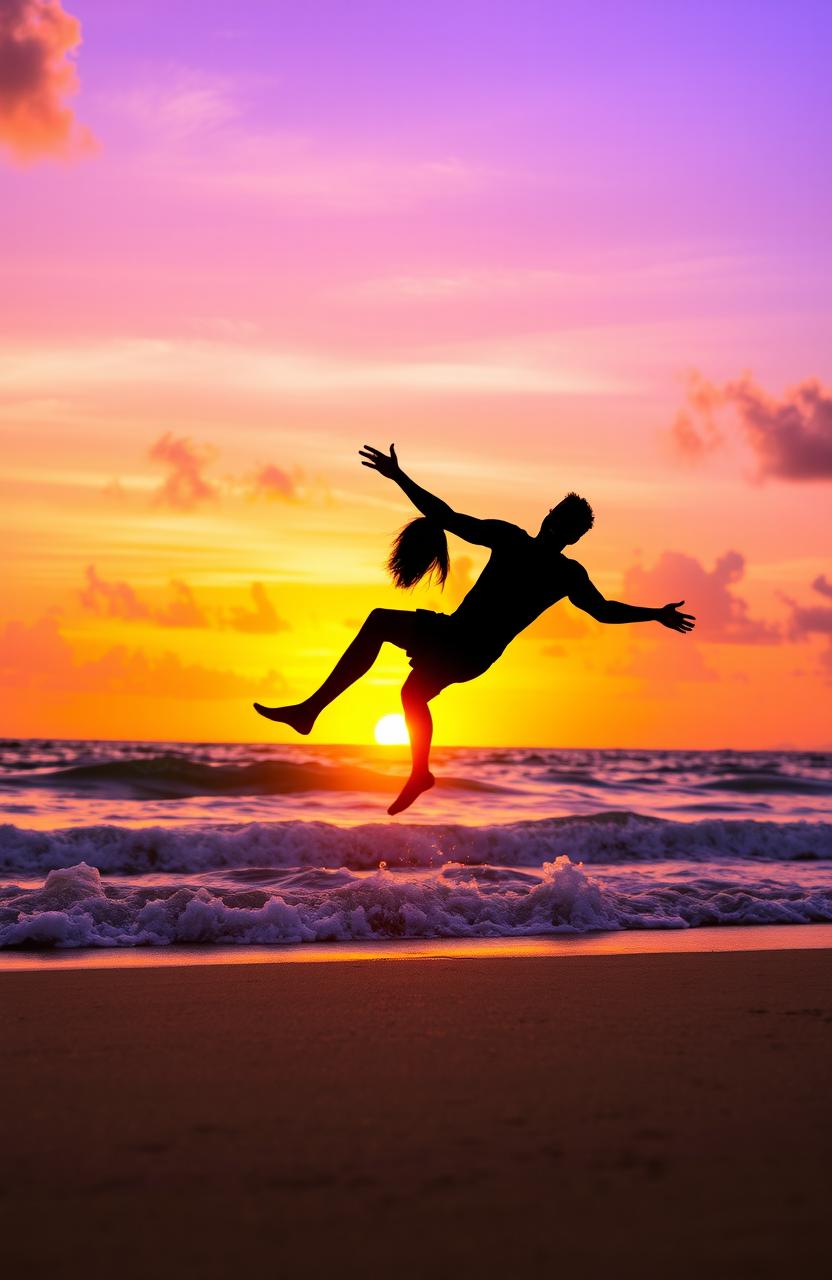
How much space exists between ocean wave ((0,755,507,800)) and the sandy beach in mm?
21813

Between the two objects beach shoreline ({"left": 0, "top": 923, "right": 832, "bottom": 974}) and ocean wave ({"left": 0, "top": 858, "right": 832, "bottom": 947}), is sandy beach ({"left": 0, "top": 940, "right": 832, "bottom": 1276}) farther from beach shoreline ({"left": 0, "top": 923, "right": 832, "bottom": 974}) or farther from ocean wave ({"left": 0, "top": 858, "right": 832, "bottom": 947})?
ocean wave ({"left": 0, "top": 858, "right": 832, "bottom": 947})

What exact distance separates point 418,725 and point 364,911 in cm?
528

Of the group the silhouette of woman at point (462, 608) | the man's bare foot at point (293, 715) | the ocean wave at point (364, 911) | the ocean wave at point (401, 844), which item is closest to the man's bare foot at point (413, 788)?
the silhouette of woman at point (462, 608)

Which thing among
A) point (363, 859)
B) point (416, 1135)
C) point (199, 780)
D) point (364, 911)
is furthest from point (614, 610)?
point (199, 780)

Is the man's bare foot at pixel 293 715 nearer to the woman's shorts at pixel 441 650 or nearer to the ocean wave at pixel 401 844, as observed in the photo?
the woman's shorts at pixel 441 650

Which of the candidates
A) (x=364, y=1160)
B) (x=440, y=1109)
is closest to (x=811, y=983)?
(x=440, y=1109)

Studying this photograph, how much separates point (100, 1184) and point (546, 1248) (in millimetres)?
1355

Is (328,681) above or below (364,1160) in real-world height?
above

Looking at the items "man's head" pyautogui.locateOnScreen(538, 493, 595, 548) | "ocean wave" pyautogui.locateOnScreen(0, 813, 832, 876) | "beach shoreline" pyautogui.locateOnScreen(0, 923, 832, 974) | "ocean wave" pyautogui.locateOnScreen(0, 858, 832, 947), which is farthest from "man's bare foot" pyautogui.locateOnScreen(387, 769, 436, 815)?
"ocean wave" pyautogui.locateOnScreen(0, 813, 832, 876)

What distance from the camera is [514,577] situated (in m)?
→ 7.27

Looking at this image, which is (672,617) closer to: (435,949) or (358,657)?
(358,657)

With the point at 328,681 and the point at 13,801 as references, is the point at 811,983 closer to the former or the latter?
the point at 328,681

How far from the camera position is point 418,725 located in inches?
299

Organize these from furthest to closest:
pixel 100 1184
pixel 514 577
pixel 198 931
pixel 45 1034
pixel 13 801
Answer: pixel 13 801 → pixel 198 931 → pixel 514 577 → pixel 45 1034 → pixel 100 1184
